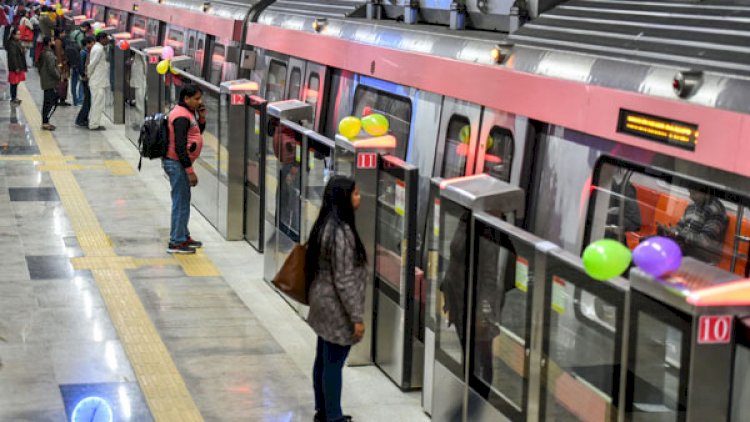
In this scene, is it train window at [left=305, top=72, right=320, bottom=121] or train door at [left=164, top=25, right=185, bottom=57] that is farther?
train door at [left=164, top=25, right=185, bottom=57]

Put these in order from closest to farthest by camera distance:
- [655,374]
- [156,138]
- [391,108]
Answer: [655,374], [391,108], [156,138]

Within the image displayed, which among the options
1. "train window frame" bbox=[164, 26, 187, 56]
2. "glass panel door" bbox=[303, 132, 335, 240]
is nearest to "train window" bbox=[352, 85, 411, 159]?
"glass panel door" bbox=[303, 132, 335, 240]

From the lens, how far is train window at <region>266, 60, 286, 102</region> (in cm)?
1378

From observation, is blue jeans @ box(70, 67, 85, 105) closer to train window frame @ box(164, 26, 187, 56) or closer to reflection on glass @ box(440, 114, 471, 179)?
train window frame @ box(164, 26, 187, 56)

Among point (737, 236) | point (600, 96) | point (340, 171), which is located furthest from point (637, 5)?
point (340, 171)

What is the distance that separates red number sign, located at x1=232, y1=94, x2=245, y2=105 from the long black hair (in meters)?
5.78

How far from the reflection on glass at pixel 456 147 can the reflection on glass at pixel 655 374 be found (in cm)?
353

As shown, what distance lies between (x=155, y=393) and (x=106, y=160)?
34.2ft

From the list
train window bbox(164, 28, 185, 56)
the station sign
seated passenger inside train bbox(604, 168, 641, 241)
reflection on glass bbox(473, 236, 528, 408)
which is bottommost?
reflection on glass bbox(473, 236, 528, 408)

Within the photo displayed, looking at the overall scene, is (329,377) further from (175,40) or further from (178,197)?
(175,40)

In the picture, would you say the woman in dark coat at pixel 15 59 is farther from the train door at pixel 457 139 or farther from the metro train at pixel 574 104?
the train door at pixel 457 139

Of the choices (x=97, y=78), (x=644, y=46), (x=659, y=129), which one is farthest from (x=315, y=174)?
(x=97, y=78)

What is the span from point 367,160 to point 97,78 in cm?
1370

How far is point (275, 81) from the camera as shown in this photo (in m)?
14.2
